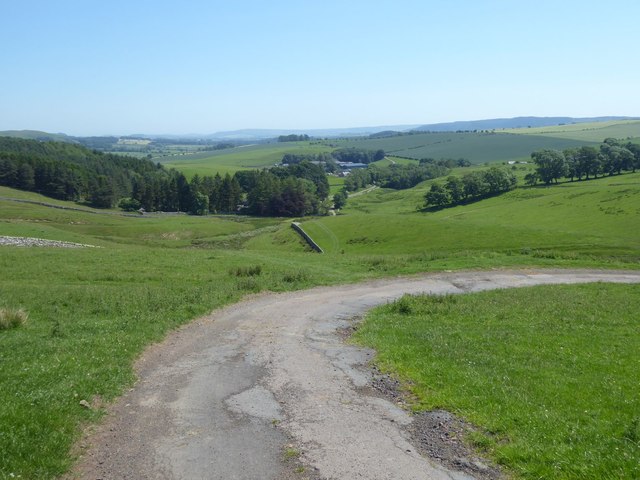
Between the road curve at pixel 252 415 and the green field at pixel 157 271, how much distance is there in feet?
3.09

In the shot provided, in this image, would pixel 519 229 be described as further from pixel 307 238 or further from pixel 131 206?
pixel 131 206

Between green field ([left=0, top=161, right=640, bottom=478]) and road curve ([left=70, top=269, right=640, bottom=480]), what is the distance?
3.09ft

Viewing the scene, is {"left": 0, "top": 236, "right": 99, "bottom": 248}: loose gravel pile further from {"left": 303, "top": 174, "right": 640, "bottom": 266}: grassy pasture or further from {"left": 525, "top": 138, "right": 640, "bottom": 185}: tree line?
{"left": 525, "top": 138, "right": 640, "bottom": 185}: tree line

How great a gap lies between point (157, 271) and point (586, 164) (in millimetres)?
123045

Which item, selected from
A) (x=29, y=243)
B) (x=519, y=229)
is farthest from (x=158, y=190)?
(x=519, y=229)

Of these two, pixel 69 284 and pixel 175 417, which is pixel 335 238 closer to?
pixel 69 284

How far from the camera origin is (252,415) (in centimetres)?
1333

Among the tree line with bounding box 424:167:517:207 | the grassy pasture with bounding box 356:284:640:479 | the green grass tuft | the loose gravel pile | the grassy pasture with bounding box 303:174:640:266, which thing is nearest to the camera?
the grassy pasture with bounding box 356:284:640:479

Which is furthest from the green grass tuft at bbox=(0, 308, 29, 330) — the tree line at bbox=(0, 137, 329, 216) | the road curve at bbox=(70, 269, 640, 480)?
the tree line at bbox=(0, 137, 329, 216)

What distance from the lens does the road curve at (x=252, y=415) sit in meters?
10.7

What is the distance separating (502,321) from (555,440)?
12509mm

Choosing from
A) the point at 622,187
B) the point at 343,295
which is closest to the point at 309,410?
the point at 343,295

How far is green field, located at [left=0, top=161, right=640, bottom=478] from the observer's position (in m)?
12.8

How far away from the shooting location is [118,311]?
23656 mm
